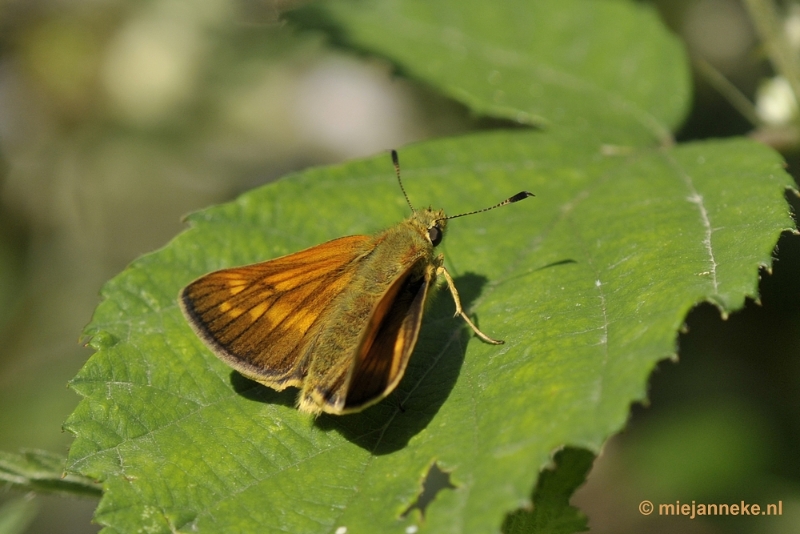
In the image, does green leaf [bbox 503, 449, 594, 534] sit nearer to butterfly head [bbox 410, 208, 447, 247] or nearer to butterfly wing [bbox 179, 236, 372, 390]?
butterfly wing [bbox 179, 236, 372, 390]

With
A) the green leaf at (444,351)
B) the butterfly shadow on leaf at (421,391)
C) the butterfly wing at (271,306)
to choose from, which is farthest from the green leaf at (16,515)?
the butterfly shadow on leaf at (421,391)

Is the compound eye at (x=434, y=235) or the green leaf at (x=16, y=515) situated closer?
the compound eye at (x=434, y=235)

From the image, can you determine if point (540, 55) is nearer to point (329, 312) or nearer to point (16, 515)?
point (329, 312)

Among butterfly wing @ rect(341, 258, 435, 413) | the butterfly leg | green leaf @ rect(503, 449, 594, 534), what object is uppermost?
the butterfly leg

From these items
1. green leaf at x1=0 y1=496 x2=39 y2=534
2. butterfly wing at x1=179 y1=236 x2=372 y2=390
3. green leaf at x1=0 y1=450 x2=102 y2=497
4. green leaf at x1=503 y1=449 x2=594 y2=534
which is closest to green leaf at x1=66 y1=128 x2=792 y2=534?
butterfly wing at x1=179 y1=236 x2=372 y2=390

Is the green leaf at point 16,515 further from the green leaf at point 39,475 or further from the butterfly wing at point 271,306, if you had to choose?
the butterfly wing at point 271,306

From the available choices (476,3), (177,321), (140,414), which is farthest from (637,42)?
(140,414)
